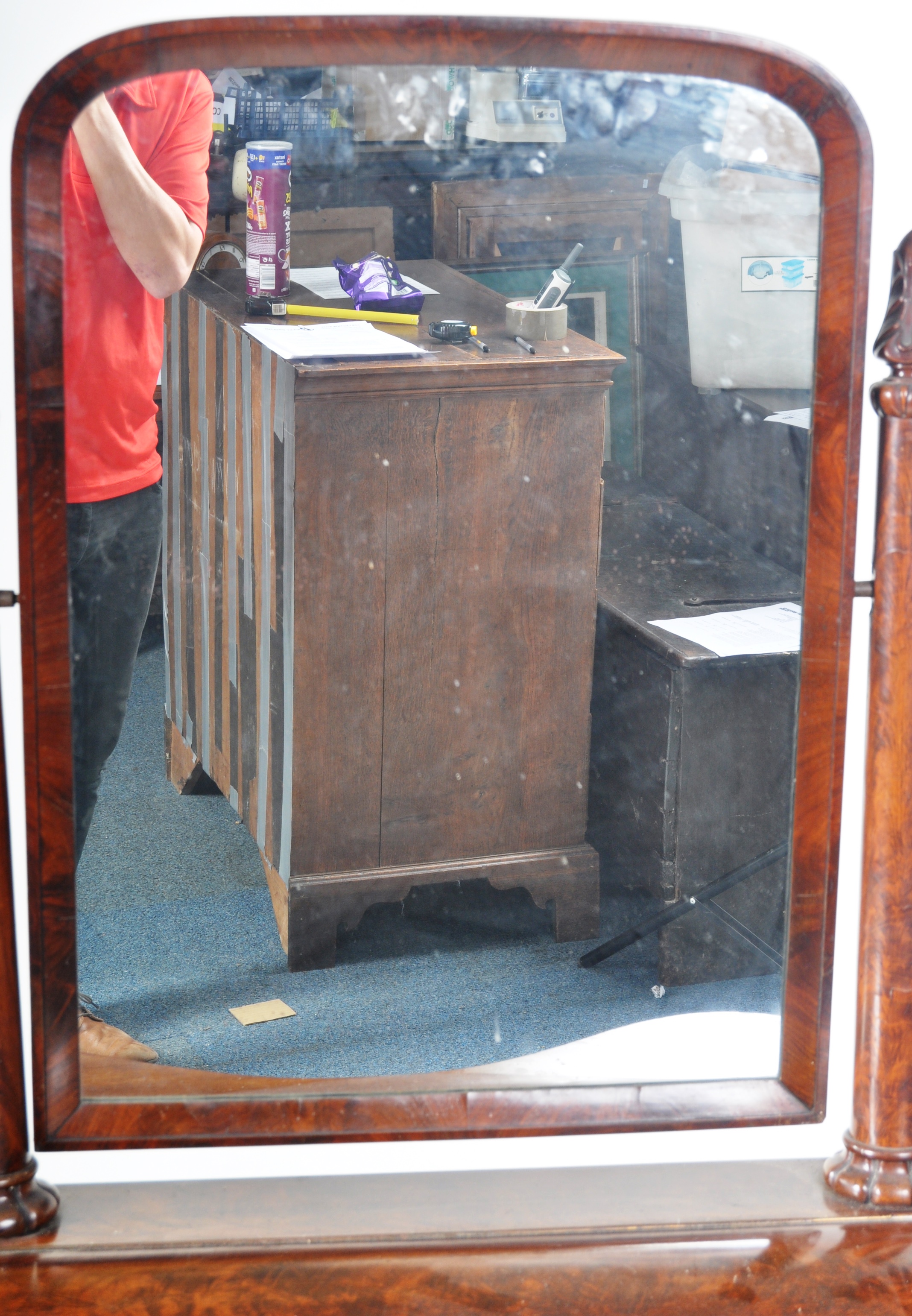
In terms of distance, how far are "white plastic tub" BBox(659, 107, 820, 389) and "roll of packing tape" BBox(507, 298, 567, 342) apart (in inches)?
4.0

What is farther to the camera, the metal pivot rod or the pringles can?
the metal pivot rod

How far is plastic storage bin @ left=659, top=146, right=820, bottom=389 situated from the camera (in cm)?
88

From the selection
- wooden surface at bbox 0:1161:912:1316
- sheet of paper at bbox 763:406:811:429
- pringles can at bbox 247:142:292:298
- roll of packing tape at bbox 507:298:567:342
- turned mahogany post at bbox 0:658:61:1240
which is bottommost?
wooden surface at bbox 0:1161:912:1316

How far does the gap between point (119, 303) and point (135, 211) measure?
6cm

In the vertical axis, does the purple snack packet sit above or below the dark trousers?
above

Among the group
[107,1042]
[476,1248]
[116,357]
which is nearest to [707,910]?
[476,1248]

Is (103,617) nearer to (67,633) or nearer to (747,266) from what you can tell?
(67,633)

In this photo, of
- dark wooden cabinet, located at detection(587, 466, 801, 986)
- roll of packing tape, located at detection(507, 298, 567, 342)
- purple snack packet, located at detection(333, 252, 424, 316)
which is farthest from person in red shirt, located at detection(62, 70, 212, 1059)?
dark wooden cabinet, located at detection(587, 466, 801, 986)

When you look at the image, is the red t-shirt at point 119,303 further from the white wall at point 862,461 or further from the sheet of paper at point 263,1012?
the sheet of paper at point 263,1012

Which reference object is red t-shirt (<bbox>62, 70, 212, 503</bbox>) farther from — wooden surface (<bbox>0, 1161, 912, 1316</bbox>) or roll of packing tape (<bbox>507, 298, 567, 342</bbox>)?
wooden surface (<bbox>0, 1161, 912, 1316</bbox>)

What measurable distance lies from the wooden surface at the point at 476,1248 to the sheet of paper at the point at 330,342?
61 cm

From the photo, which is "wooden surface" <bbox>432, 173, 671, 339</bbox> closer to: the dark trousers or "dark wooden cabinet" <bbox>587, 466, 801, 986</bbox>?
"dark wooden cabinet" <bbox>587, 466, 801, 986</bbox>

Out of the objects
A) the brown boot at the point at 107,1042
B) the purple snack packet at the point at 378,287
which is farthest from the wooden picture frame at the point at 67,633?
the purple snack packet at the point at 378,287

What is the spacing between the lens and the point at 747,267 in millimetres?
912
